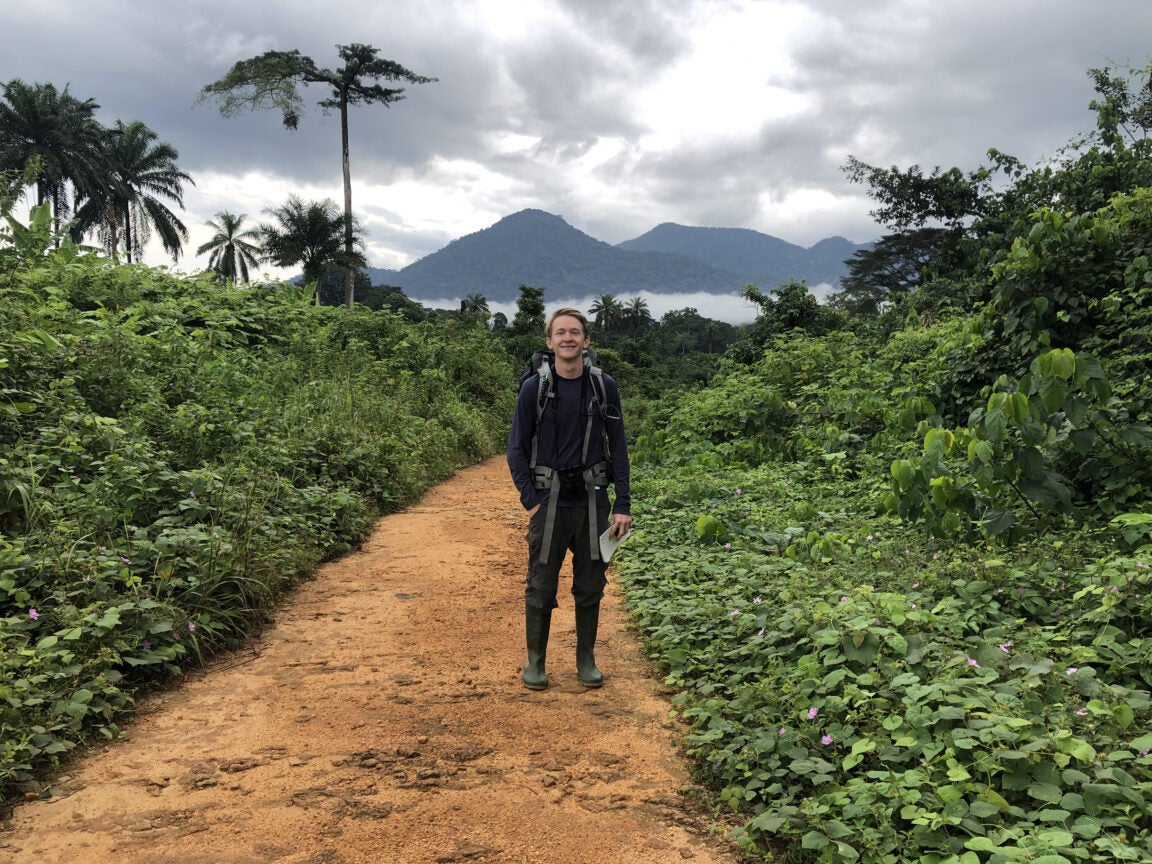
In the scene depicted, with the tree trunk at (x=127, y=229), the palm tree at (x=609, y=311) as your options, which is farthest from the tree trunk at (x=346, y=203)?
the palm tree at (x=609, y=311)

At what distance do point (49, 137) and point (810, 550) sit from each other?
136 feet

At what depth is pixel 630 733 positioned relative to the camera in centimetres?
330

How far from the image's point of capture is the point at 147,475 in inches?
192

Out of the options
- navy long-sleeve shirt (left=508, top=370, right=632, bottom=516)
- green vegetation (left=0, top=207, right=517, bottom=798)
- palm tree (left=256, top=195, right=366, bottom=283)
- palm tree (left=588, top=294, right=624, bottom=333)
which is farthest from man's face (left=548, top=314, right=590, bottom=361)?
palm tree (left=588, top=294, right=624, bottom=333)

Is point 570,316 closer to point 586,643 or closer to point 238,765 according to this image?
point 586,643

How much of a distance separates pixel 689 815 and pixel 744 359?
58.8ft

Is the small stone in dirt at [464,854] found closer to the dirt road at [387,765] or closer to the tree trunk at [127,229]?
the dirt road at [387,765]

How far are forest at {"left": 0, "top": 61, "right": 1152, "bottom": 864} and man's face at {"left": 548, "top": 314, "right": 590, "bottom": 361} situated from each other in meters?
1.82

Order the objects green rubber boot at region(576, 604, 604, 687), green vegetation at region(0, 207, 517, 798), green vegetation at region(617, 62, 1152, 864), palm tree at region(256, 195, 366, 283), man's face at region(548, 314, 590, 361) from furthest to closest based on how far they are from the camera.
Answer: palm tree at region(256, 195, 366, 283), green rubber boot at region(576, 604, 604, 687), man's face at region(548, 314, 590, 361), green vegetation at region(0, 207, 517, 798), green vegetation at region(617, 62, 1152, 864)

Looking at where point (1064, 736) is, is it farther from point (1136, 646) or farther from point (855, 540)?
point (855, 540)

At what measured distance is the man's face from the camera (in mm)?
3584

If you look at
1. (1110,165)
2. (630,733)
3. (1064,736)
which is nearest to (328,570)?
(630,733)

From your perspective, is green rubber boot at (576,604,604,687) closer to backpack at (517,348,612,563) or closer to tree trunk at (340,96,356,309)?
backpack at (517,348,612,563)

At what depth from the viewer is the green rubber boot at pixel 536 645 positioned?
379cm
